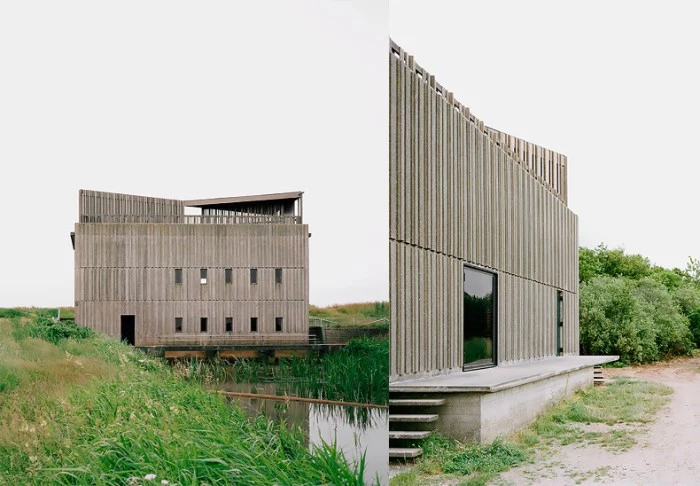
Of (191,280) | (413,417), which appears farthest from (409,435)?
(191,280)

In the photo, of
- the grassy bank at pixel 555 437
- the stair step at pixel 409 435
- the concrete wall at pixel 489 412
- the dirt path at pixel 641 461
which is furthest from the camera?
the dirt path at pixel 641 461

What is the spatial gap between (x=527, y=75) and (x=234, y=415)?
43.8 ft

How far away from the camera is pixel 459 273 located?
8195 millimetres

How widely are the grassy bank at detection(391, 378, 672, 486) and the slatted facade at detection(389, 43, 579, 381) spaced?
887 mm

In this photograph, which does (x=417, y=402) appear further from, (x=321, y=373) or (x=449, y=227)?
(x=321, y=373)

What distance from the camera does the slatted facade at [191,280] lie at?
136 inches

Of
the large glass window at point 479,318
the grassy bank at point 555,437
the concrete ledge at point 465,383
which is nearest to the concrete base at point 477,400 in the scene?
the concrete ledge at point 465,383

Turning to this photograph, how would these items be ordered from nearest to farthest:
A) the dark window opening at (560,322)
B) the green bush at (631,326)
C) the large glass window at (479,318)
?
the large glass window at (479,318), the dark window opening at (560,322), the green bush at (631,326)

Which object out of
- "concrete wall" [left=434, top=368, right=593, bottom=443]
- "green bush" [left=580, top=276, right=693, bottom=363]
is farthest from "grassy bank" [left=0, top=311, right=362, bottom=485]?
"green bush" [left=580, top=276, right=693, bottom=363]

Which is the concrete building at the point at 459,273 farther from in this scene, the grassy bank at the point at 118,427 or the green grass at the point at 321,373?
the grassy bank at the point at 118,427

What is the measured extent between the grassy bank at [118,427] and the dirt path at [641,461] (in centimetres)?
314

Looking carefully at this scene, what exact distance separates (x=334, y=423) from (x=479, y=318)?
5.74 m

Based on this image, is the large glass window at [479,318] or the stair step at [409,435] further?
the large glass window at [479,318]

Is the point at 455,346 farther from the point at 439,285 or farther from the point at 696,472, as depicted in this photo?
the point at 696,472
